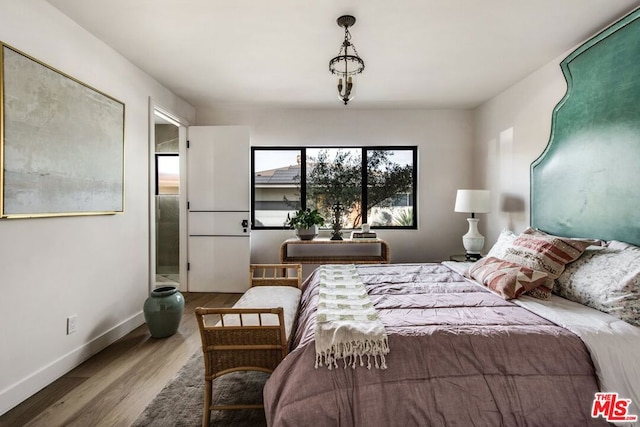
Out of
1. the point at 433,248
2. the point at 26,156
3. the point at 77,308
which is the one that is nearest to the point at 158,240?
the point at 77,308

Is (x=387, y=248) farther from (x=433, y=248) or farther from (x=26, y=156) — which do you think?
(x=26, y=156)

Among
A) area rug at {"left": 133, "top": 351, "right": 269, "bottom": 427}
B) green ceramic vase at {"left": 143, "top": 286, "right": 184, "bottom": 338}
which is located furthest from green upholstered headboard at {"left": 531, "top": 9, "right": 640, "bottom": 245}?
green ceramic vase at {"left": 143, "top": 286, "right": 184, "bottom": 338}

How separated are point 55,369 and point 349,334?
2072 millimetres

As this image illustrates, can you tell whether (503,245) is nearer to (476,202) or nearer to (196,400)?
(476,202)

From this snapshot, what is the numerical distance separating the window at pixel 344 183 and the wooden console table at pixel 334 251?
31cm

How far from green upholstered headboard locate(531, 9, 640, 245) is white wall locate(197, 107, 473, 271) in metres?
1.56

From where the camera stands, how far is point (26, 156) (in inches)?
76.3

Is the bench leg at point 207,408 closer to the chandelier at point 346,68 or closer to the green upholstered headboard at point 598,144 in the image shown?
the chandelier at point 346,68

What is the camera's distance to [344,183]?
4.56m

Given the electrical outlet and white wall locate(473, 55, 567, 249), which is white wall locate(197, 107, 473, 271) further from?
the electrical outlet

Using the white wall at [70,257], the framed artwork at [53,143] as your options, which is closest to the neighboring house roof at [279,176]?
the white wall at [70,257]

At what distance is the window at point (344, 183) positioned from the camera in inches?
179

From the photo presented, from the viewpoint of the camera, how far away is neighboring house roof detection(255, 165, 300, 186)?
15.0ft

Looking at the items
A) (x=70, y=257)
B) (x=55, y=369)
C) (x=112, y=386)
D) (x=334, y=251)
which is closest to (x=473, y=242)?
(x=334, y=251)
